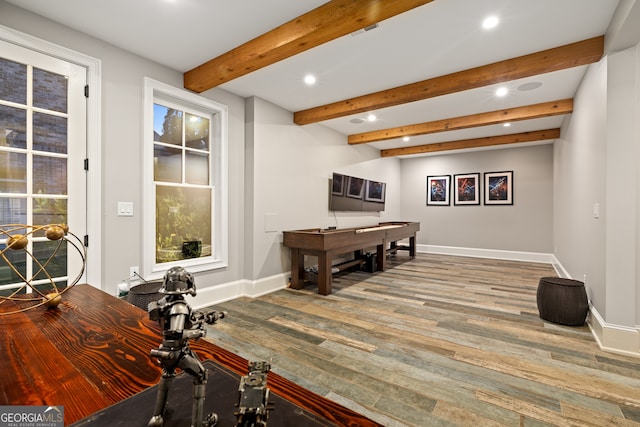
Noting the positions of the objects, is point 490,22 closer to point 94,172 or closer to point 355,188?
point 94,172

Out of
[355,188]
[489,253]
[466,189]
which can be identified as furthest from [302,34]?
[489,253]

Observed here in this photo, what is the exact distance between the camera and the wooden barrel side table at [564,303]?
9.54 feet

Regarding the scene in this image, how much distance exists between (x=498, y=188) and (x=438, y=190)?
1.36 metres

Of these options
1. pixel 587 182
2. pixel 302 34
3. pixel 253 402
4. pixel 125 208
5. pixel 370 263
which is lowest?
pixel 370 263

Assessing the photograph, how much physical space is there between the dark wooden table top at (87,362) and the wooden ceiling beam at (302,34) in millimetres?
2228

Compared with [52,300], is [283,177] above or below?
above

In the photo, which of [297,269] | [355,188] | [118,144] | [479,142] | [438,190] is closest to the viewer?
[118,144]

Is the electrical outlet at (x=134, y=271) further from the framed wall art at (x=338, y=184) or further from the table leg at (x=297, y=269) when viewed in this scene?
the framed wall art at (x=338, y=184)

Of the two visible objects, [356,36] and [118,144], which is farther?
[118,144]

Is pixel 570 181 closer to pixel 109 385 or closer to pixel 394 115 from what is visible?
pixel 394 115

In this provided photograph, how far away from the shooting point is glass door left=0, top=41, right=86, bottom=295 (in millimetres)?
2273

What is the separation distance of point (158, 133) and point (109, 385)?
3.17 meters

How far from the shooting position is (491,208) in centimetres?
712

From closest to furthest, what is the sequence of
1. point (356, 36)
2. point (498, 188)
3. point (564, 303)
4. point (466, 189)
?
point (356, 36) → point (564, 303) → point (498, 188) → point (466, 189)
